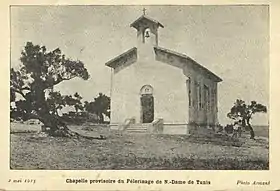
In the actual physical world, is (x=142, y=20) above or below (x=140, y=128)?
above

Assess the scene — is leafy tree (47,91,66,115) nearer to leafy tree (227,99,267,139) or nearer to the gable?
the gable

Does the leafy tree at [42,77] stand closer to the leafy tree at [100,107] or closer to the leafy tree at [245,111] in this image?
the leafy tree at [100,107]

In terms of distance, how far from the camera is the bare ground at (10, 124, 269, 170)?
16.4 inches

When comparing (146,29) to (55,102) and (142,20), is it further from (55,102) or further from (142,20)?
(55,102)

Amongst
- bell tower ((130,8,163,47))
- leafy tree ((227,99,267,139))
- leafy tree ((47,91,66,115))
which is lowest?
leafy tree ((227,99,267,139))

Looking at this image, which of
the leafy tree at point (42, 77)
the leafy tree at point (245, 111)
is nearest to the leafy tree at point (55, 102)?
the leafy tree at point (42, 77)

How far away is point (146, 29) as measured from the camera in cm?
42

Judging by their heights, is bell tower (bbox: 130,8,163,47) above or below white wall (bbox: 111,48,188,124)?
above

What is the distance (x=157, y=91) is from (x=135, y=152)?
6cm

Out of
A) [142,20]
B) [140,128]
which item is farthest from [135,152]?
[142,20]

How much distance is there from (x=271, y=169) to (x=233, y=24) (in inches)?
5.5

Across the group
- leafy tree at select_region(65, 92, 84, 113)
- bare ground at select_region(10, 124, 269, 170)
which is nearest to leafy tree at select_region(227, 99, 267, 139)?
bare ground at select_region(10, 124, 269, 170)

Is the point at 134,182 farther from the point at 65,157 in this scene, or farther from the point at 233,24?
the point at 233,24

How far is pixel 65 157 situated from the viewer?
42 cm
